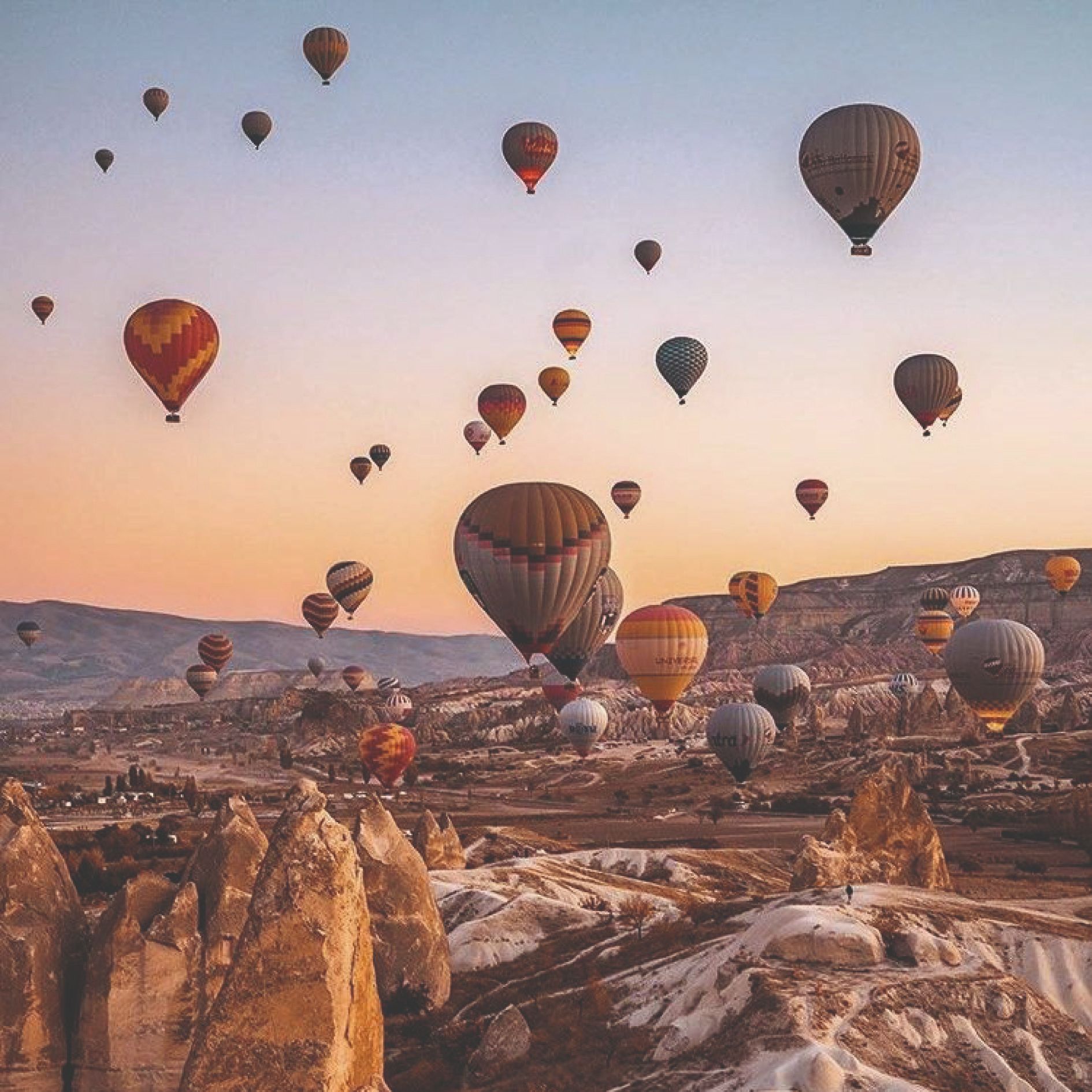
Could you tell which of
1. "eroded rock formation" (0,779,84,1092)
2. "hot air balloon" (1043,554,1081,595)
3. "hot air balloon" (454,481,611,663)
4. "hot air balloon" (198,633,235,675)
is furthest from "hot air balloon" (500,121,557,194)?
"hot air balloon" (1043,554,1081,595)

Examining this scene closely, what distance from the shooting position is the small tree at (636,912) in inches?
1436

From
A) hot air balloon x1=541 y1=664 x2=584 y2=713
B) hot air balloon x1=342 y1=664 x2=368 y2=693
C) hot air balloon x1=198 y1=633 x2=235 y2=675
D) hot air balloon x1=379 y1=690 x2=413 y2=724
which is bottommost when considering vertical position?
hot air balloon x1=379 y1=690 x2=413 y2=724

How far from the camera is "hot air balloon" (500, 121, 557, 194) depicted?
213ft

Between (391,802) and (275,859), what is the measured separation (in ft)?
260

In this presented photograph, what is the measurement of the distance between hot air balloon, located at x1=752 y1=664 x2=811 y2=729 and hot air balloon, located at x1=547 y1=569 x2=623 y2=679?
3582cm

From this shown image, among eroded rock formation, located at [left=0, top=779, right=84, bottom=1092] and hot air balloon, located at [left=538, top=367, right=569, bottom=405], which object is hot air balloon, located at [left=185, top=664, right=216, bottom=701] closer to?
hot air balloon, located at [left=538, top=367, right=569, bottom=405]

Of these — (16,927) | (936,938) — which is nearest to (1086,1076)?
(936,938)

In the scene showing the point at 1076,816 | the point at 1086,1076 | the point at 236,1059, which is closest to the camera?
the point at 236,1059

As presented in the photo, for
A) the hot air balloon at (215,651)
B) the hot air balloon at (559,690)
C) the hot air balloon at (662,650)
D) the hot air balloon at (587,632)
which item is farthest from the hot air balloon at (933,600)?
the hot air balloon at (587,632)

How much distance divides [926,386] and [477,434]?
2512 cm

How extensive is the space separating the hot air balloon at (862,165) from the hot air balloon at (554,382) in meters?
25.8

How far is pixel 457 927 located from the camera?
3738 cm

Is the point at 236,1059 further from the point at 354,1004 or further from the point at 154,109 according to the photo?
the point at 154,109

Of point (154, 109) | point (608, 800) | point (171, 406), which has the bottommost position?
point (608, 800)
